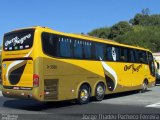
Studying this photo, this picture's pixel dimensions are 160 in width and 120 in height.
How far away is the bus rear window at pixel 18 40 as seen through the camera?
15.8m

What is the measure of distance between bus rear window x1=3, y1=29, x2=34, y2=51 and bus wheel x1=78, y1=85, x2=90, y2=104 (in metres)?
3.53

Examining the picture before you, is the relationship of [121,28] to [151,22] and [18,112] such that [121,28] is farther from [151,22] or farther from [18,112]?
[18,112]

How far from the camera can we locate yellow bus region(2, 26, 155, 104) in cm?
1558

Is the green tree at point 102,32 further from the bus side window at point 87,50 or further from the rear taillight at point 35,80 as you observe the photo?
the rear taillight at point 35,80

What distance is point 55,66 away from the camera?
1622cm

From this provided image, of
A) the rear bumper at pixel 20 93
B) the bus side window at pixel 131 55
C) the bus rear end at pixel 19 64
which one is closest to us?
the rear bumper at pixel 20 93

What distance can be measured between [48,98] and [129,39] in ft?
207

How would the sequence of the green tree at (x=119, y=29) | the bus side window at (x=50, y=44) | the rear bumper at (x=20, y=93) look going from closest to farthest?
the rear bumper at (x=20, y=93) → the bus side window at (x=50, y=44) → the green tree at (x=119, y=29)

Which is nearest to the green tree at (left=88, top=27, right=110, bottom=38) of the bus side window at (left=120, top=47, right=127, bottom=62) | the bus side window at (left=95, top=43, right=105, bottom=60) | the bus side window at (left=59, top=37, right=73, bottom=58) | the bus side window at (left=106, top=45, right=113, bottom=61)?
the bus side window at (left=120, top=47, right=127, bottom=62)

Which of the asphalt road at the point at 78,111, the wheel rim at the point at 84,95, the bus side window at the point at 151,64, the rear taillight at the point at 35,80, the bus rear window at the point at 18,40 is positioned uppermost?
the bus rear window at the point at 18,40

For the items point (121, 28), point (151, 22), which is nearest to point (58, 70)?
point (121, 28)

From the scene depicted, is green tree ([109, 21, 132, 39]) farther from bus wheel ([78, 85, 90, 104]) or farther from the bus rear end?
the bus rear end

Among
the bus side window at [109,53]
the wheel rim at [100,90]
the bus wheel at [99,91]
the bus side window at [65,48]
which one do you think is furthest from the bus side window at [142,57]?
the bus side window at [65,48]

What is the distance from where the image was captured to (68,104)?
18.2m
